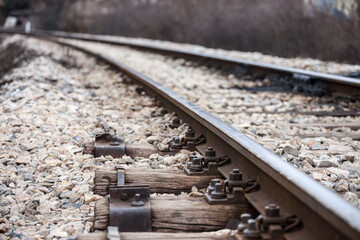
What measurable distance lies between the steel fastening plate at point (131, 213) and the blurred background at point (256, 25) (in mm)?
10491

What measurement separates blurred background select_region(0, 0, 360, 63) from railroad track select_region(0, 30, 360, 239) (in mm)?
9723

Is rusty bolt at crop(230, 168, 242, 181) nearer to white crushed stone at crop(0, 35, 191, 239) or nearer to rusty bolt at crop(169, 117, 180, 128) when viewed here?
white crushed stone at crop(0, 35, 191, 239)

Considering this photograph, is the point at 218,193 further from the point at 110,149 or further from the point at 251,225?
the point at 110,149

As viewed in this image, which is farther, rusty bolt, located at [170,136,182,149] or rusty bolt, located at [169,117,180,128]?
rusty bolt, located at [169,117,180,128]

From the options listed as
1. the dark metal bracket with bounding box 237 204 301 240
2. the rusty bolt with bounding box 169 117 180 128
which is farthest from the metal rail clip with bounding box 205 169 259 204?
the rusty bolt with bounding box 169 117 180 128

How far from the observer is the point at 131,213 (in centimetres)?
254

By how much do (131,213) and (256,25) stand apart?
1556 centimetres

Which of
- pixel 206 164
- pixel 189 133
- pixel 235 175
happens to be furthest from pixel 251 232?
pixel 189 133

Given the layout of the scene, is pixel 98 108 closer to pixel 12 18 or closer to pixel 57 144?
pixel 57 144

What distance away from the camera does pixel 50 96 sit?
20.0 ft

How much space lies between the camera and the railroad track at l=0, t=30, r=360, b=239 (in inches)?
81.7

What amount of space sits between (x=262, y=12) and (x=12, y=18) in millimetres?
35760

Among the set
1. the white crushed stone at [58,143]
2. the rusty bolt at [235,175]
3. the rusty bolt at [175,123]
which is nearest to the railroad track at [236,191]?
the rusty bolt at [235,175]

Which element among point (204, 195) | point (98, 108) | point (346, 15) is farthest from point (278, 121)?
point (346, 15)
